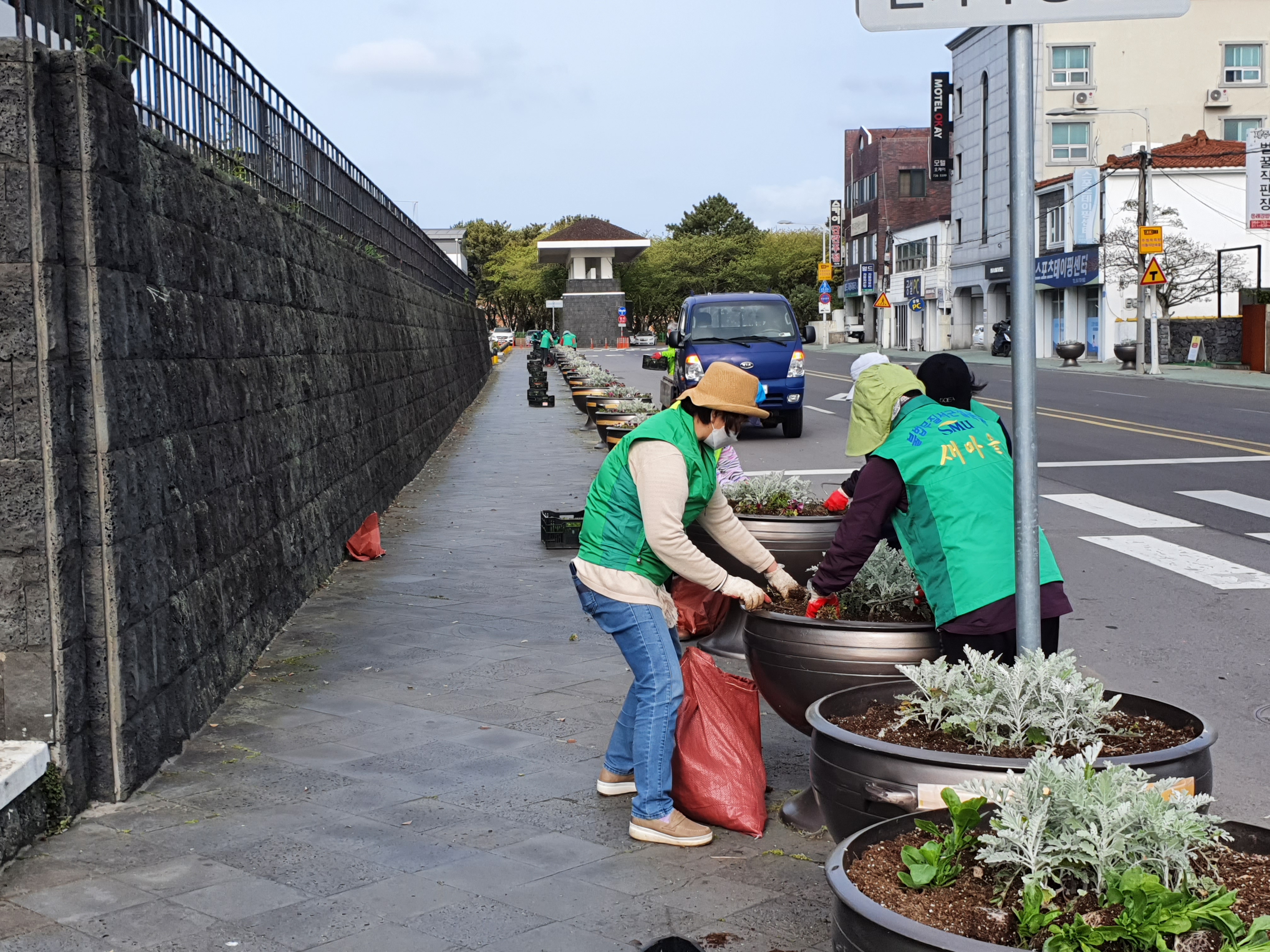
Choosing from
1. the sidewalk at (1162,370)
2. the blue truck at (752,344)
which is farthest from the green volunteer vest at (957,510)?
the blue truck at (752,344)

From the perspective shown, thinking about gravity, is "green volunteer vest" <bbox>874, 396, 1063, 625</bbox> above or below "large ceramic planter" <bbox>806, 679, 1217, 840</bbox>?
above

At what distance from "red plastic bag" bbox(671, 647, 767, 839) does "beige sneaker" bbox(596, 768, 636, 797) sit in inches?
11.1

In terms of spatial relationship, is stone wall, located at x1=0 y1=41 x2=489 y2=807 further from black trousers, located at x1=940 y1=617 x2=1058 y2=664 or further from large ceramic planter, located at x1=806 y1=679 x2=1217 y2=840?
black trousers, located at x1=940 y1=617 x2=1058 y2=664

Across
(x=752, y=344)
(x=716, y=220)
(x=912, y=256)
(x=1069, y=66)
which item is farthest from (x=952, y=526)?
(x=716, y=220)

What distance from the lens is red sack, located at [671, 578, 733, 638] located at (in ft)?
21.9

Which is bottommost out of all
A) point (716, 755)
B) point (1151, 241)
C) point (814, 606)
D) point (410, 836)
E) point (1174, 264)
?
point (410, 836)

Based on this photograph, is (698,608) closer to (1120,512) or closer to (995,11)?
(995,11)

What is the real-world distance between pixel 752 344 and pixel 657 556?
16.8 meters

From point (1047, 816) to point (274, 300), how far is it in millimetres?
6935

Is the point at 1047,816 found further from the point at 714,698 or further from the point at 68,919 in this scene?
the point at 68,919

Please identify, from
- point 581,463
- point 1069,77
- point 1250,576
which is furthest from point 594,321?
point 1250,576

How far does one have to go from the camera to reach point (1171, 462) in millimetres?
16344

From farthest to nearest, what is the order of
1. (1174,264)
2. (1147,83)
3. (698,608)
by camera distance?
(1147,83) → (1174,264) → (698,608)

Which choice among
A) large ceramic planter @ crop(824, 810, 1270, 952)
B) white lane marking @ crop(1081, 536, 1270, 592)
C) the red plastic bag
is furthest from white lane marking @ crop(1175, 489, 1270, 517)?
large ceramic planter @ crop(824, 810, 1270, 952)
